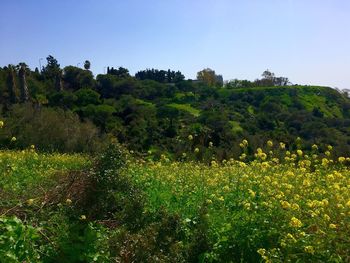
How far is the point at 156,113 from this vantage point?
5506cm

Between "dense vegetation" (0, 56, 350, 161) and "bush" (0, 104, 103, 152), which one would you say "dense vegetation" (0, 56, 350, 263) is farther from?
"bush" (0, 104, 103, 152)

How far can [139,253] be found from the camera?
4.09 metres

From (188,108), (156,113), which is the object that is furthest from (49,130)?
(188,108)

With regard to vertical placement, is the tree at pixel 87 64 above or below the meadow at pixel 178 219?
above

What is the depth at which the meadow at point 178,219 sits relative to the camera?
3.79 meters

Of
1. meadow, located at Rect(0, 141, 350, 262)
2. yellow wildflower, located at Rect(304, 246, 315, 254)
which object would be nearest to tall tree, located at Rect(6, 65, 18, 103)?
meadow, located at Rect(0, 141, 350, 262)

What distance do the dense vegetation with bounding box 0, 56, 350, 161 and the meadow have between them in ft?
13.1

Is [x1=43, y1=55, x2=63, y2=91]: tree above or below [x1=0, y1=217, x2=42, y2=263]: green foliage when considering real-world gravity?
above

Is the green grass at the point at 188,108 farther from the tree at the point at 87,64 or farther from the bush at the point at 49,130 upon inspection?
the bush at the point at 49,130

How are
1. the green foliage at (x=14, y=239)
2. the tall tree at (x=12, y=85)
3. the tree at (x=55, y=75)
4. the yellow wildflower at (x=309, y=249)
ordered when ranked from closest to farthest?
1. the green foliage at (x=14, y=239)
2. the yellow wildflower at (x=309, y=249)
3. the tall tree at (x=12, y=85)
4. the tree at (x=55, y=75)

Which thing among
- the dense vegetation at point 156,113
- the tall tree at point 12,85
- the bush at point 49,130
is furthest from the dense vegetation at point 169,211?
the tall tree at point 12,85

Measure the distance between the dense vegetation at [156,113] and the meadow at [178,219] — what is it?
3984 mm

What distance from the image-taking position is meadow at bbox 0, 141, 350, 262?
12.4 feet

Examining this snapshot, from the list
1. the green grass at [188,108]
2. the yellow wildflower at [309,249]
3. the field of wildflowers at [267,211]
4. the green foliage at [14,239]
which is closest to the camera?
the green foliage at [14,239]
